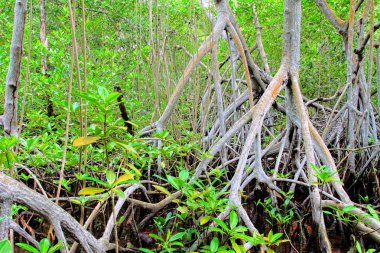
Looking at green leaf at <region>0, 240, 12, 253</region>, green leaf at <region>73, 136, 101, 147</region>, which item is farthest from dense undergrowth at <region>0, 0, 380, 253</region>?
green leaf at <region>0, 240, 12, 253</region>

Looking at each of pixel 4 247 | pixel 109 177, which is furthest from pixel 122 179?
pixel 4 247

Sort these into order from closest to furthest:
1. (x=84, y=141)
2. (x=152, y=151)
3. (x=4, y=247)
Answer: (x=4, y=247) < (x=84, y=141) < (x=152, y=151)

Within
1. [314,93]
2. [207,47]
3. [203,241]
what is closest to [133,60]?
[207,47]

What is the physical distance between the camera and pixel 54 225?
2.98 feet

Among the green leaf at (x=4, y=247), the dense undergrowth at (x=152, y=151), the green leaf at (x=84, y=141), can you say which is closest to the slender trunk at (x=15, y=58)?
the dense undergrowth at (x=152, y=151)

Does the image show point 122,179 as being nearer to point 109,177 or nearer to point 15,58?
point 109,177

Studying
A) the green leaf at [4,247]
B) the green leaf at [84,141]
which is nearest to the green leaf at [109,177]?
the green leaf at [84,141]

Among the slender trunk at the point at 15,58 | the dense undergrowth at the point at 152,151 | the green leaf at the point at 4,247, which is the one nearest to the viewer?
the green leaf at the point at 4,247

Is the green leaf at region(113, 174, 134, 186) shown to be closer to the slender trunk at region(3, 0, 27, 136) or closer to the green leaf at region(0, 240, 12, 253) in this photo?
the green leaf at region(0, 240, 12, 253)

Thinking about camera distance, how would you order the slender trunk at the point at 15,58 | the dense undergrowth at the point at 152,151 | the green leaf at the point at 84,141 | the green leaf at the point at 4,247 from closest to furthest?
the green leaf at the point at 4,247 < the green leaf at the point at 84,141 < the slender trunk at the point at 15,58 < the dense undergrowth at the point at 152,151

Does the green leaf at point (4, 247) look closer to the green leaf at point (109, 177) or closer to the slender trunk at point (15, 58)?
the green leaf at point (109, 177)

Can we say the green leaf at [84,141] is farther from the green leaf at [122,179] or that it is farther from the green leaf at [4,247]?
the green leaf at [4,247]

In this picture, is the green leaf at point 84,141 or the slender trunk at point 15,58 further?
the slender trunk at point 15,58

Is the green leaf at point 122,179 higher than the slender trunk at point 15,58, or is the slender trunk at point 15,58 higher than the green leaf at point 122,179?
the slender trunk at point 15,58
